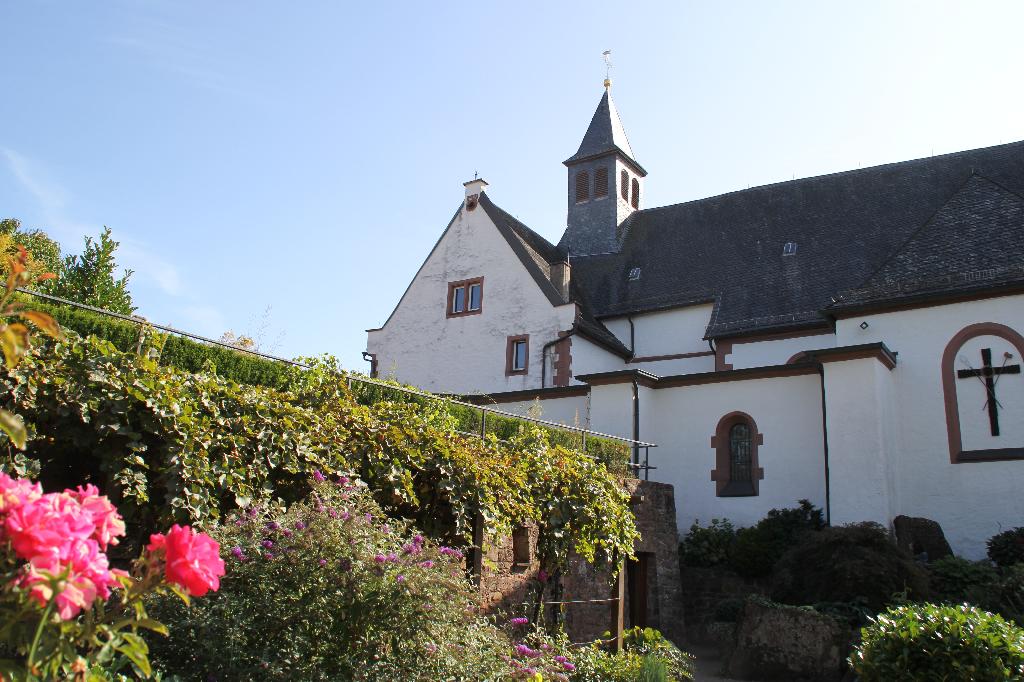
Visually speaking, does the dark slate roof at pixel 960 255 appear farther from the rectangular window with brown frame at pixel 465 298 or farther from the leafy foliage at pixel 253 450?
the rectangular window with brown frame at pixel 465 298

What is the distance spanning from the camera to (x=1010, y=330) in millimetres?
16547

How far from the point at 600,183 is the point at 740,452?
50.1 feet

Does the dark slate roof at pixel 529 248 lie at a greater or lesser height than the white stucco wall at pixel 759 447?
greater

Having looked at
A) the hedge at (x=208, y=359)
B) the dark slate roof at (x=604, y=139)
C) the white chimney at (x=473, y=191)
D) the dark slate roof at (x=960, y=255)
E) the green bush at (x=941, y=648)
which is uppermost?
the dark slate roof at (x=604, y=139)

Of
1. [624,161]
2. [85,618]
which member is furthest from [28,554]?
[624,161]

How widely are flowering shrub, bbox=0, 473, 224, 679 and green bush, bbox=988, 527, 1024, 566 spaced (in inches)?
616

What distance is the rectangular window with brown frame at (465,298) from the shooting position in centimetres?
2612

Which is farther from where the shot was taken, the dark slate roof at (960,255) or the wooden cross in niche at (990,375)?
the dark slate roof at (960,255)

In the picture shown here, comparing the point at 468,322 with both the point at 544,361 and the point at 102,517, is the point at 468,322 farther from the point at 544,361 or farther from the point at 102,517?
the point at 102,517

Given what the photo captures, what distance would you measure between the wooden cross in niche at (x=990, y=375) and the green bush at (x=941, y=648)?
32.0 ft

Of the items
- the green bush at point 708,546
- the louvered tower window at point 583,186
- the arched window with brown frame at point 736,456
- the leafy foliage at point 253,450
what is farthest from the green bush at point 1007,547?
the louvered tower window at point 583,186

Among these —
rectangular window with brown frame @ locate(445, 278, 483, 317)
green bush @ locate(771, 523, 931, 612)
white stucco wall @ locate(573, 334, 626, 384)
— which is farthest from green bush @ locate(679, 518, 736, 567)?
rectangular window with brown frame @ locate(445, 278, 483, 317)

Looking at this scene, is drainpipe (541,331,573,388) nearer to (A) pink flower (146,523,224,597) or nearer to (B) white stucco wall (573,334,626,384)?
(B) white stucco wall (573,334,626,384)

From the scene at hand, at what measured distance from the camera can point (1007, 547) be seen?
14.9 metres
